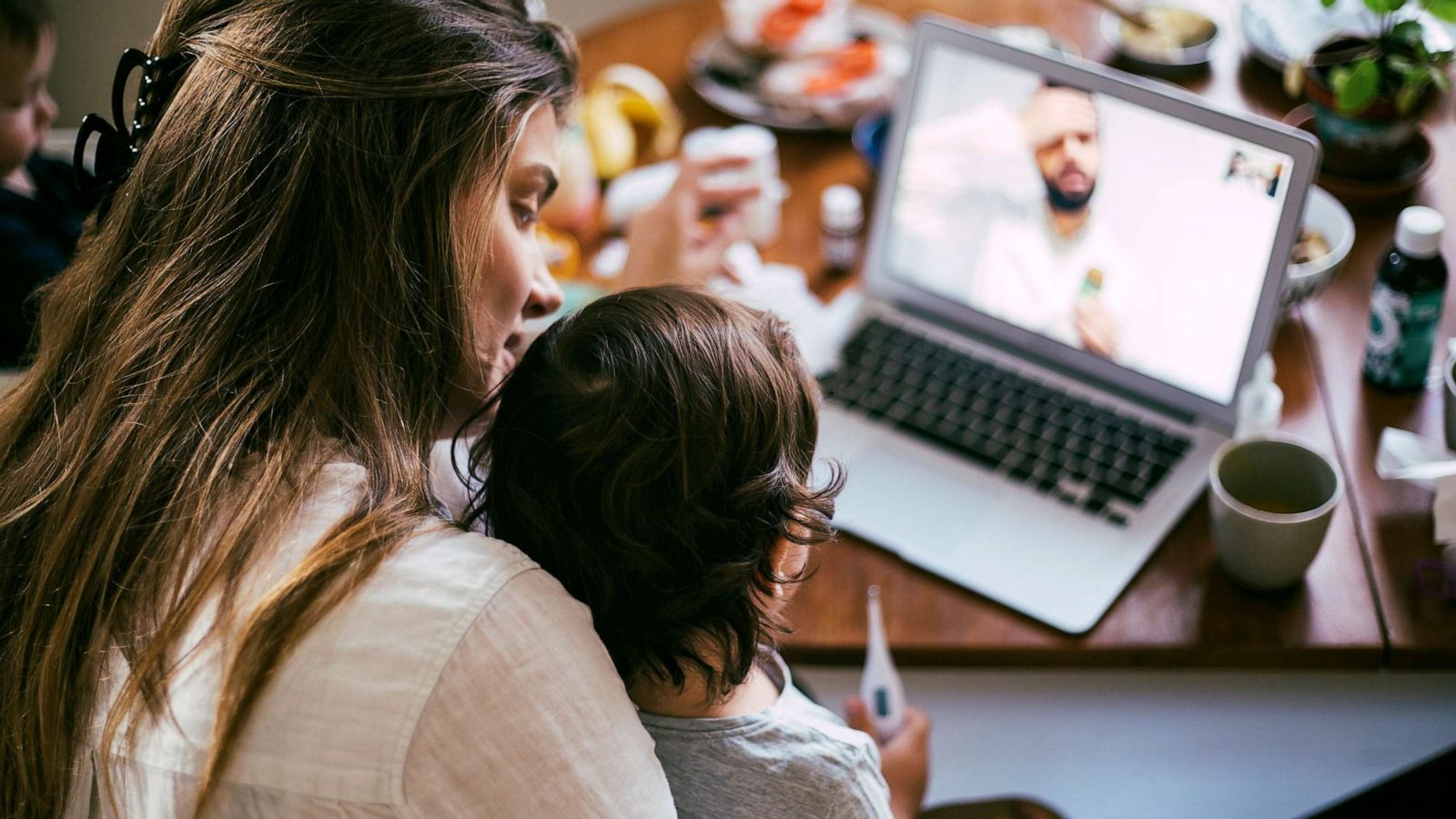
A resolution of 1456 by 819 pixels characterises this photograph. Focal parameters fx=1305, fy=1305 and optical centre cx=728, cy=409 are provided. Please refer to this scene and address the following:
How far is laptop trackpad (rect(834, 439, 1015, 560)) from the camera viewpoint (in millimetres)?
1107

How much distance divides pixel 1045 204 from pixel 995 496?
11.0 inches

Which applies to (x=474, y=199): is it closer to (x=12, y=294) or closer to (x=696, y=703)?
(x=696, y=703)


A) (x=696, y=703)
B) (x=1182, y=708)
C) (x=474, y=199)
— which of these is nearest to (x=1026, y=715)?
(x=1182, y=708)

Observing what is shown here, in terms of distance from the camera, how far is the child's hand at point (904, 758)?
Answer: 1074 mm

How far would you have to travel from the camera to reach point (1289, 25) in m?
1.57

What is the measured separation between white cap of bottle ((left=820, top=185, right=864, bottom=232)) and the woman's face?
20.3 inches

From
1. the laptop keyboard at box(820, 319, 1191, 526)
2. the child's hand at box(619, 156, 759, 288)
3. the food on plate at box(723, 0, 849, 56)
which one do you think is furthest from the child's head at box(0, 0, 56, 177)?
the laptop keyboard at box(820, 319, 1191, 526)

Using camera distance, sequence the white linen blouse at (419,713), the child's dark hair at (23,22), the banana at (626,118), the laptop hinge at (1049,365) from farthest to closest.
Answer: the banana at (626,118)
the child's dark hair at (23,22)
the laptop hinge at (1049,365)
the white linen blouse at (419,713)

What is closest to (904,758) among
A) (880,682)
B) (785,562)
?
(880,682)

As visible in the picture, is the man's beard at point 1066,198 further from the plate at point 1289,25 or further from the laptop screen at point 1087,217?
the plate at point 1289,25

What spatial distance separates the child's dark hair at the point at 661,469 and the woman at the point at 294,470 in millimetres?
72

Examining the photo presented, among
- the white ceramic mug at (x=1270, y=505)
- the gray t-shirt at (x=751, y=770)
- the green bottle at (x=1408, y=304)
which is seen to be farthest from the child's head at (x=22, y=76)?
the green bottle at (x=1408, y=304)

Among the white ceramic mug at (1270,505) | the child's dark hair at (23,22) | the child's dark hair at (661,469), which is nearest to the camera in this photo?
the child's dark hair at (661,469)

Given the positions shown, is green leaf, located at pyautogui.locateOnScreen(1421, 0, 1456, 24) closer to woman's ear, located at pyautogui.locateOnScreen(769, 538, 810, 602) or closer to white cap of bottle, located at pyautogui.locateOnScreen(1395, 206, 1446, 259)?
white cap of bottle, located at pyautogui.locateOnScreen(1395, 206, 1446, 259)
